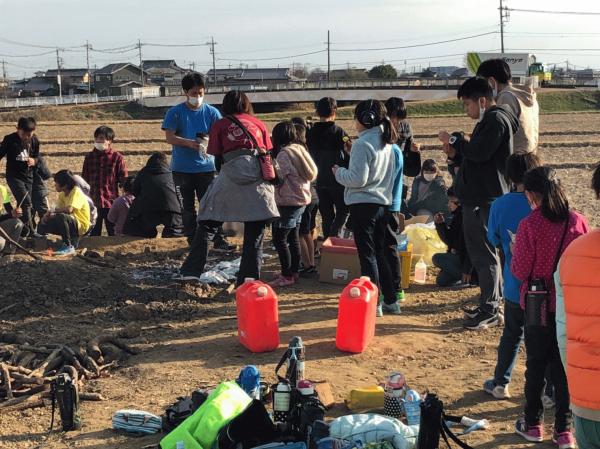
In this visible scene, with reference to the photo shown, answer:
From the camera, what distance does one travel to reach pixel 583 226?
427 centimetres

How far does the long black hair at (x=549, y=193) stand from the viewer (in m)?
4.14

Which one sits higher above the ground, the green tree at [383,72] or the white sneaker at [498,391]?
the green tree at [383,72]

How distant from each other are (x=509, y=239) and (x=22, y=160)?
23.9ft

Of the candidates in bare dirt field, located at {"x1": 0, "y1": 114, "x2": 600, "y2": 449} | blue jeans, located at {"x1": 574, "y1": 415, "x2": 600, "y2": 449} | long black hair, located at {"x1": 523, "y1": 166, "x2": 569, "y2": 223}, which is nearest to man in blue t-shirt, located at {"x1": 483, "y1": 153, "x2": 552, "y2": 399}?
bare dirt field, located at {"x1": 0, "y1": 114, "x2": 600, "y2": 449}

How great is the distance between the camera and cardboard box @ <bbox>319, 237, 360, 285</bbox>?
7.87 m

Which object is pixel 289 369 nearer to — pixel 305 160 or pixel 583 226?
pixel 583 226

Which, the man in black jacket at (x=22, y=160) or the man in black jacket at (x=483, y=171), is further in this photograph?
the man in black jacket at (x=22, y=160)

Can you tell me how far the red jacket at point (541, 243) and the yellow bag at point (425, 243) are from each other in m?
4.27

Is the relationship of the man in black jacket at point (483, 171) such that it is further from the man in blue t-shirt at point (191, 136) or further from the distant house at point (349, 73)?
the distant house at point (349, 73)

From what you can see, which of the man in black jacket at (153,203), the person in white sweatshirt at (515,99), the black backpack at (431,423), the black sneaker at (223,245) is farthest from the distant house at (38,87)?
the black backpack at (431,423)

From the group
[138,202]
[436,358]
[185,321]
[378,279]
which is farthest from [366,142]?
[138,202]

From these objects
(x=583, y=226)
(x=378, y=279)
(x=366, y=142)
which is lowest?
(x=378, y=279)

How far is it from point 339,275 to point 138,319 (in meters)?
2.13

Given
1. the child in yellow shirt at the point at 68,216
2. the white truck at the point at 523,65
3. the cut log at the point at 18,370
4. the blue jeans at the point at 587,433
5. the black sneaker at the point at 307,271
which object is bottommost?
the cut log at the point at 18,370
